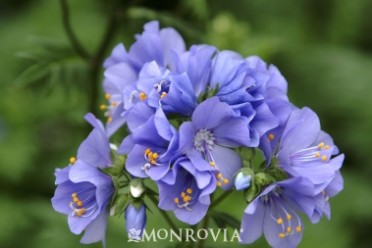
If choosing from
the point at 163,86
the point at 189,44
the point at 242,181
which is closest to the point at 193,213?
the point at 242,181

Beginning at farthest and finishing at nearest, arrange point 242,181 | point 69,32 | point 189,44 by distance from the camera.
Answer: point 189,44 → point 69,32 → point 242,181

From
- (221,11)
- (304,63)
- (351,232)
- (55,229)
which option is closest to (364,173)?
(351,232)

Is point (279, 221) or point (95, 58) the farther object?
point (95, 58)

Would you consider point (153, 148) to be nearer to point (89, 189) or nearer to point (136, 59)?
point (89, 189)

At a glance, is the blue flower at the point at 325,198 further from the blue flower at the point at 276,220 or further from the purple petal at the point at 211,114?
the purple petal at the point at 211,114

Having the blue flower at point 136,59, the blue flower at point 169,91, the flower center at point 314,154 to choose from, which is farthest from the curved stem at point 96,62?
the flower center at point 314,154

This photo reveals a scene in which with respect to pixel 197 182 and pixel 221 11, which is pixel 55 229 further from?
pixel 221 11
